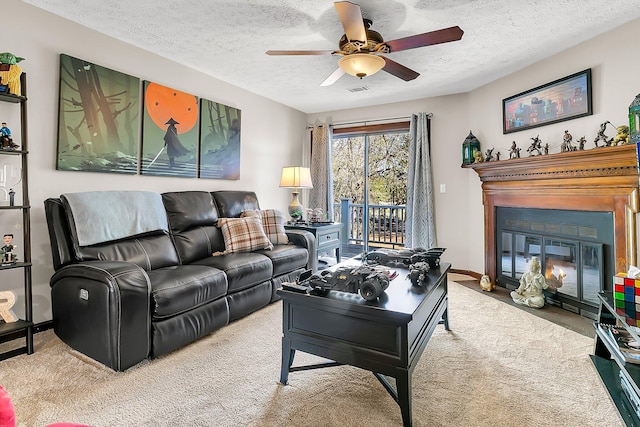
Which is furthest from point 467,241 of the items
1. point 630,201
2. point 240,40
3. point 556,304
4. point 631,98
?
point 240,40

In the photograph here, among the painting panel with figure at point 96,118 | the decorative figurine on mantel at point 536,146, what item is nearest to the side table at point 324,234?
the painting panel with figure at point 96,118

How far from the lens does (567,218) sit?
9.99ft

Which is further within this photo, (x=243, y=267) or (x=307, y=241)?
(x=307, y=241)

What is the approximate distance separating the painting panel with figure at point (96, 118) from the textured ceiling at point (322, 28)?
38cm

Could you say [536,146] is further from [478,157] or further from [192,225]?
[192,225]

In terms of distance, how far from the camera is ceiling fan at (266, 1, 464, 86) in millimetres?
2043

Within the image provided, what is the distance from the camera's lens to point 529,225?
135 inches

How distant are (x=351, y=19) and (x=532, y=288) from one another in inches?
115

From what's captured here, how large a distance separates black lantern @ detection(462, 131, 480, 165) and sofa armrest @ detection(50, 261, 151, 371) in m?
3.68

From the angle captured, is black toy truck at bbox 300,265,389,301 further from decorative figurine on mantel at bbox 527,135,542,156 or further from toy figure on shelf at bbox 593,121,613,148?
decorative figurine on mantel at bbox 527,135,542,156

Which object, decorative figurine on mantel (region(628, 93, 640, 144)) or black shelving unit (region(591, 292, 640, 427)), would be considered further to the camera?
decorative figurine on mantel (region(628, 93, 640, 144))

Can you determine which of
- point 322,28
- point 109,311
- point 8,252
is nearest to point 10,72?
point 8,252

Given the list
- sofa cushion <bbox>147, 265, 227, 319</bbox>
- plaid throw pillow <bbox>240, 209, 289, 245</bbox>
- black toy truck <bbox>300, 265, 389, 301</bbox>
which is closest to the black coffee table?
black toy truck <bbox>300, 265, 389, 301</bbox>

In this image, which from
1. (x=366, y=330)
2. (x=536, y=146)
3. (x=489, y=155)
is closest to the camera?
(x=366, y=330)
